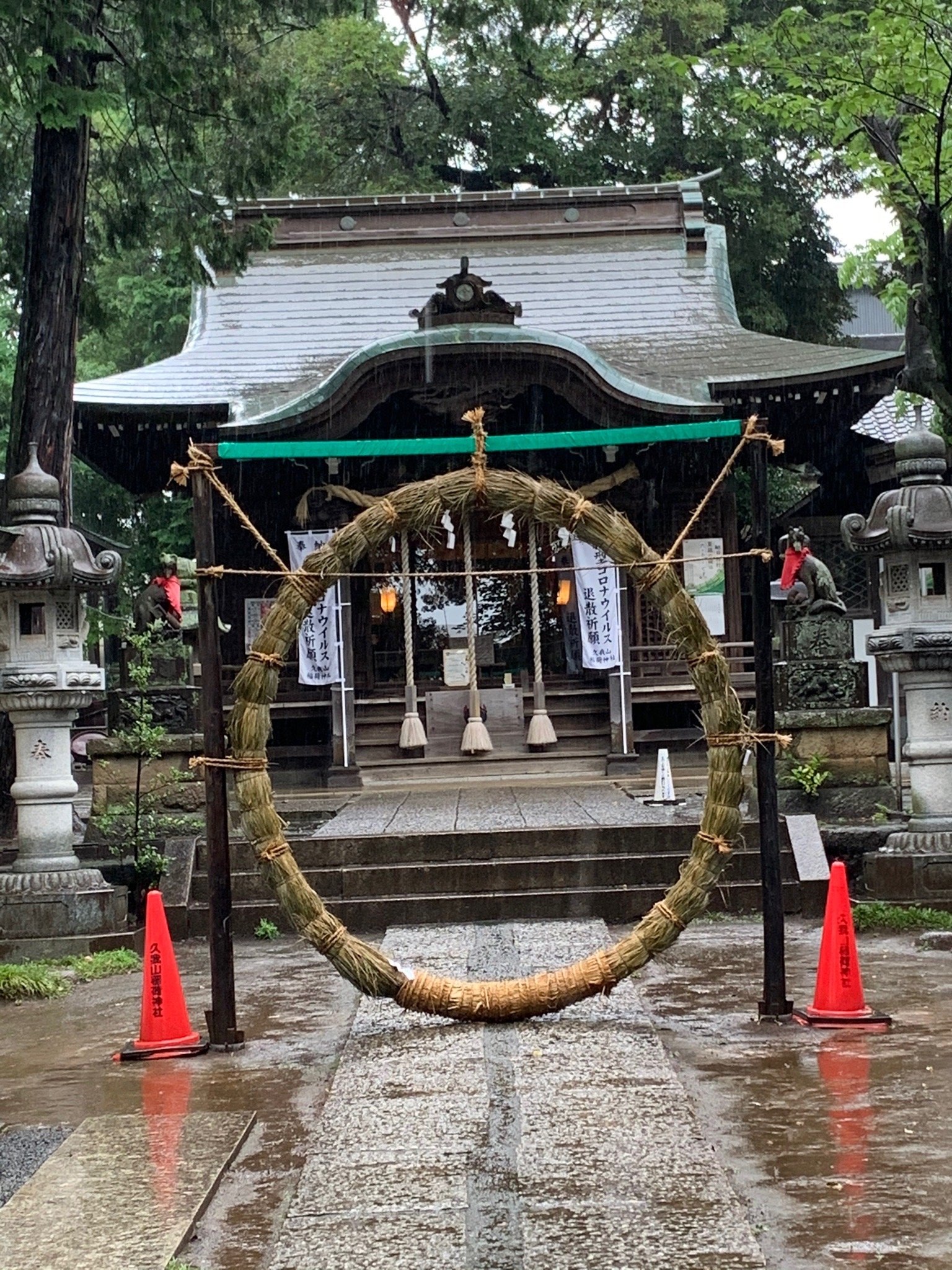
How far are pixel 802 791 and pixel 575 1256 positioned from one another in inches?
331

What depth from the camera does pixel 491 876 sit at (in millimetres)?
10484

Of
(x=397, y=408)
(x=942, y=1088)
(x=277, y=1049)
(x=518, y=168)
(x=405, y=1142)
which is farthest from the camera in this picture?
(x=518, y=168)

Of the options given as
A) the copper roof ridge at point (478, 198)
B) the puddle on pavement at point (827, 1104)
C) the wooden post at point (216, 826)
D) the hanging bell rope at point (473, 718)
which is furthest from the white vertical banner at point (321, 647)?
the wooden post at point (216, 826)

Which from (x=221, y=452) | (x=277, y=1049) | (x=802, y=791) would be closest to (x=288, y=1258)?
(x=277, y=1049)

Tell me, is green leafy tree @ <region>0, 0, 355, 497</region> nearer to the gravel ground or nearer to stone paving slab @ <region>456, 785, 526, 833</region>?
stone paving slab @ <region>456, 785, 526, 833</region>

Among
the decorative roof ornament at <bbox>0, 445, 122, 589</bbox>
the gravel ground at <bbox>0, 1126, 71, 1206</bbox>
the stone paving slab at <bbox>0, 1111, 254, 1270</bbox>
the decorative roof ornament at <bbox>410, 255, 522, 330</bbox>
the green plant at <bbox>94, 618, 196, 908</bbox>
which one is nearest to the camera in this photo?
the stone paving slab at <bbox>0, 1111, 254, 1270</bbox>

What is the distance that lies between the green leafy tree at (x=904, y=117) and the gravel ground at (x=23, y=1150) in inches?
307

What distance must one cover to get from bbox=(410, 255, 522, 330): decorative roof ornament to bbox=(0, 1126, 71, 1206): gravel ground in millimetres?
13066

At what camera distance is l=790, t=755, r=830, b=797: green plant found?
39.0 feet

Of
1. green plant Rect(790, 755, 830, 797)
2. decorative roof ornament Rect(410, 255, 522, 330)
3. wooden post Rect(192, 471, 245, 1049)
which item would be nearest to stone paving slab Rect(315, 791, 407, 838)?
green plant Rect(790, 755, 830, 797)

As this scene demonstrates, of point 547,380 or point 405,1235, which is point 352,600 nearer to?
point 547,380

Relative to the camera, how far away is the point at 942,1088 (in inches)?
228

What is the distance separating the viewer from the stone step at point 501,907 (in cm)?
1015

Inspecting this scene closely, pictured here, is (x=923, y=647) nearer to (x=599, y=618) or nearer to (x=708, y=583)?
(x=599, y=618)
